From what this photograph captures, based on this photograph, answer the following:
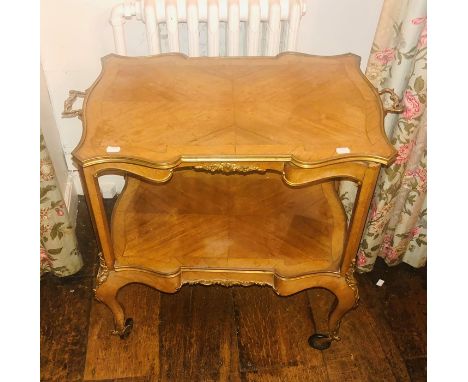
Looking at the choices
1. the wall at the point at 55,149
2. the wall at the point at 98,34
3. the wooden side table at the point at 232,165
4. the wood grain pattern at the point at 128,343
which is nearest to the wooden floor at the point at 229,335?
the wood grain pattern at the point at 128,343

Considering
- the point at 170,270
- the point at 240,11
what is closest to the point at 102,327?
the point at 170,270

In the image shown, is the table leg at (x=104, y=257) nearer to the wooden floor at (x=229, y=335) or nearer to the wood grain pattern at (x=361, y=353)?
the wooden floor at (x=229, y=335)

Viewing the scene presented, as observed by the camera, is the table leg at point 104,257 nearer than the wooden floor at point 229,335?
Yes

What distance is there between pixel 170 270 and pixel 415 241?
117 cm

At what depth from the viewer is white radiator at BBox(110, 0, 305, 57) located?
72.2 inches

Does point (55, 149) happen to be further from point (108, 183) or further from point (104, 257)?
point (104, 257)

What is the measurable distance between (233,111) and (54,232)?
982 mm

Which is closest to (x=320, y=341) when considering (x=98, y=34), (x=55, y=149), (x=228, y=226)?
(x=228, y=226)

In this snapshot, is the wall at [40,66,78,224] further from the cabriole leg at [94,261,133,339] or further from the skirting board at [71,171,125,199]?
the cabriole leg at [94,261,133,339]

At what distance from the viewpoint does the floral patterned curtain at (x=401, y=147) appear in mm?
1609

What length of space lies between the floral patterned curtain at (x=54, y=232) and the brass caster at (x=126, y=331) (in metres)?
0.40
